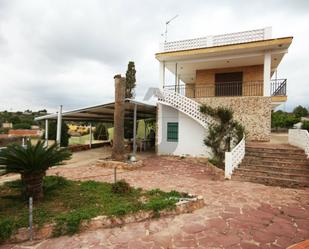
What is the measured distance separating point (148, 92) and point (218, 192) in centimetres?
847

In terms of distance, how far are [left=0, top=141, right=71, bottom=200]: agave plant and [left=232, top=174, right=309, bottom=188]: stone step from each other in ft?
21.2

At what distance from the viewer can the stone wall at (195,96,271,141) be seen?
11.4 meters

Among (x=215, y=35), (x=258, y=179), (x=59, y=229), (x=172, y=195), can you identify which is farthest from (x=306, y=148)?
(x=59, y=229)

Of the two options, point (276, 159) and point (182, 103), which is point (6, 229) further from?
point (182, 103)

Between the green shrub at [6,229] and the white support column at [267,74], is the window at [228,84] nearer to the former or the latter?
the white support column at [267,74]

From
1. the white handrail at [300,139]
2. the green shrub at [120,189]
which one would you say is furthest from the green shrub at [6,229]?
the white handrail at [300,139]

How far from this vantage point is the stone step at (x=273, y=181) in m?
7.03

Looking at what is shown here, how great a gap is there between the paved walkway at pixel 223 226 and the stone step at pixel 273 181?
0.40 meters

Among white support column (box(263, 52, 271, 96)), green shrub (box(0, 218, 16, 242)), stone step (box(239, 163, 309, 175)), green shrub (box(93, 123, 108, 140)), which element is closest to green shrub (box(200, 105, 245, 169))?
stone step (box(239, 163, 309, 175))

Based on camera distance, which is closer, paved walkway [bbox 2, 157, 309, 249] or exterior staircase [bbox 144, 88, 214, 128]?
paved walkway [bbox 2, 157, 309, 249]

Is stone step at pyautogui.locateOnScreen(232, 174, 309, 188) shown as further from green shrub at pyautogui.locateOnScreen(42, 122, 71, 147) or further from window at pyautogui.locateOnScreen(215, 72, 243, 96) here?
green shrub at pyautogui.locateOnScreen(42, 122, 71, 147)

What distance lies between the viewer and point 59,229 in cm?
371

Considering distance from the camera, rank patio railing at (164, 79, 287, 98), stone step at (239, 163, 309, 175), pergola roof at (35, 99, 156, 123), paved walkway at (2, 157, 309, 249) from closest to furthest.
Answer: paved walkway at (2, 157, 309, 249) < stone step at (239, 163, 309, 175) < pergola roof at (35, 99, 156, 123) < patio railing at (164, 79, 287, 98)

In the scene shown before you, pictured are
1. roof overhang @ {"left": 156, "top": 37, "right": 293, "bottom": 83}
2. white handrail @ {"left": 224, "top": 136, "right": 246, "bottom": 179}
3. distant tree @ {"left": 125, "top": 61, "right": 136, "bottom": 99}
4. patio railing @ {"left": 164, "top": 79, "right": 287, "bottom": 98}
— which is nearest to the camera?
white handrail @ {"left": 224, "top": 136, "right": 246, "bottom": 179}
